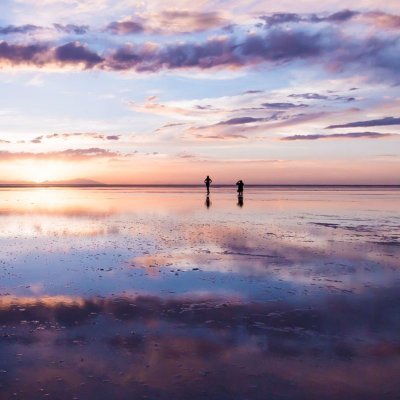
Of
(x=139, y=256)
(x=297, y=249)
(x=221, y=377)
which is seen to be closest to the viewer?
(x=221, y=377)

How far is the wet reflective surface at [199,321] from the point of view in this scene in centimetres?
691

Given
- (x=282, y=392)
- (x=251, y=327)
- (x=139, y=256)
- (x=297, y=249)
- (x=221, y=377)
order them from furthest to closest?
(x=297, y=249), (x=139, y=256), (x=251, y=327), (x=221, y=377), (x=282, y=392)

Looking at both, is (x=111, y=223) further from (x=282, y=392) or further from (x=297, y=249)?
(x=282, y=392)

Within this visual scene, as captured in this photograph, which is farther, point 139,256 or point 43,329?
point 139,256

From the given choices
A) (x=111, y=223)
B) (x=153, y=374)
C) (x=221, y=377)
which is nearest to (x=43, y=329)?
(x=153, y=374)

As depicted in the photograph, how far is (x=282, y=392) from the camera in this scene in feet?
21.6

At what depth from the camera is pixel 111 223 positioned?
28953 millimetres

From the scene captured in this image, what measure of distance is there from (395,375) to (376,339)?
5.27 feet

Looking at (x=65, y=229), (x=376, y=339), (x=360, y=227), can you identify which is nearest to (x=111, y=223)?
(x=65, y=229)

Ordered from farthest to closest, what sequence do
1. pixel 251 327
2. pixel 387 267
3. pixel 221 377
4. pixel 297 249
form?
pixel 297 249 → pixel 387 267 → pixel 251 327 → pixel 221 377

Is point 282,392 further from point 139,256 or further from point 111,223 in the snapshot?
point 111,223

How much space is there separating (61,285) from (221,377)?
7085 mm

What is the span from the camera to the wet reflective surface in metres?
6.91

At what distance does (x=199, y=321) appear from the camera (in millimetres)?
9867
